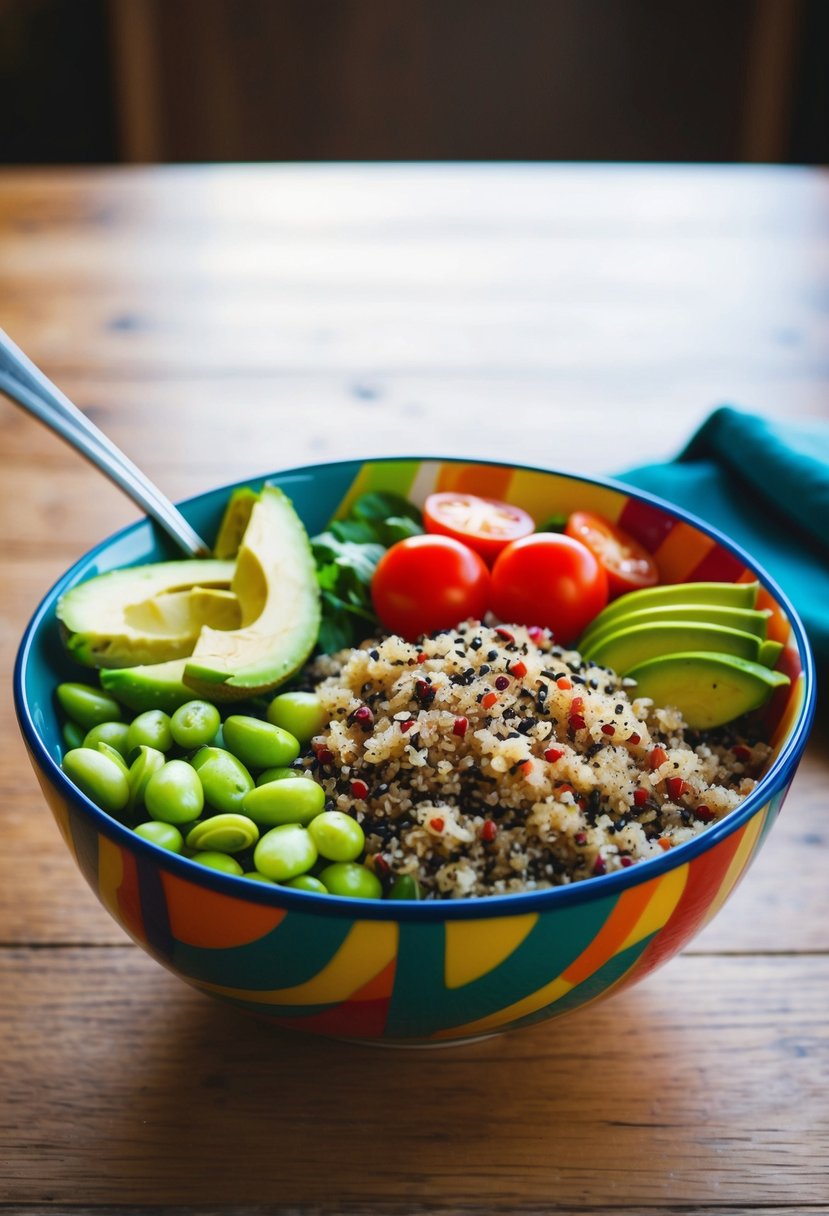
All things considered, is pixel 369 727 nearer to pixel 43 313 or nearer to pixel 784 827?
pixel 784 827

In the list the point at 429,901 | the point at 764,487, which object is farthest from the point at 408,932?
the point at 764,487

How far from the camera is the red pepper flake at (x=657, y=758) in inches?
34.7

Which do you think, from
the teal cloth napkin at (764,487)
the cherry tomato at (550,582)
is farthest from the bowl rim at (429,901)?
the teal cloth napkin at (764,487)

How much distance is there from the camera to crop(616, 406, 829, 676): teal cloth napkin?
1318mm

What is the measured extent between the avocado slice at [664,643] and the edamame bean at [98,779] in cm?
41

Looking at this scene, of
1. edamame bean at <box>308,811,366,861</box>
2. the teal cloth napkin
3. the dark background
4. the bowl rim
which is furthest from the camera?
the dark background

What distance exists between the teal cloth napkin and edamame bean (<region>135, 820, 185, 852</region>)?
2.34ft

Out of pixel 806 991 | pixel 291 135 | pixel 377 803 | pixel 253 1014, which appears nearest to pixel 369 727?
pixel 377 803

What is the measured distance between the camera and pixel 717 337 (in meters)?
1.94

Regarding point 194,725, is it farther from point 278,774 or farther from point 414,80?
point 414,80

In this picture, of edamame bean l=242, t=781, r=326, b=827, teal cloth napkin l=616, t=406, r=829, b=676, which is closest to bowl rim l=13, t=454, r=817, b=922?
edamame bean l=242, t=781, r=326, b=827

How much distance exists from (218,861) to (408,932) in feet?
0.50

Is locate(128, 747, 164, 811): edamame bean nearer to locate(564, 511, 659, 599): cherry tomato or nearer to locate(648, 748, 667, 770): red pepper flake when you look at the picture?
locate(648, 748, 667, 770): red pepper flake

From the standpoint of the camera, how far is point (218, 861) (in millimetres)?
776
